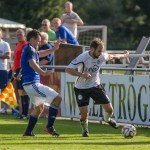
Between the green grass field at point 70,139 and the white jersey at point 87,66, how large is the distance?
101cm

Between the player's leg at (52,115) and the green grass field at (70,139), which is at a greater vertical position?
the player's leg at (52,115)

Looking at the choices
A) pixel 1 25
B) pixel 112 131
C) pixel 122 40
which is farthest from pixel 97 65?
pixel 122 40

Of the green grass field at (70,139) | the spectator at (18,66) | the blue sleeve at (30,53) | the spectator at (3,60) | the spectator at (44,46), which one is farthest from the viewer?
the spectator at (3,60)

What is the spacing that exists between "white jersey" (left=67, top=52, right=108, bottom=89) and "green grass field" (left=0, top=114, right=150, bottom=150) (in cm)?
101

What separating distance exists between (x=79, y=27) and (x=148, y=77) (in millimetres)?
7929

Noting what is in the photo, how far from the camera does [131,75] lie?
1912 centimetres

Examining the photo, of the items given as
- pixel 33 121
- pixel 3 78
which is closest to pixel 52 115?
pixel 33 121

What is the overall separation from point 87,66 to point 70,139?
4.93 ft

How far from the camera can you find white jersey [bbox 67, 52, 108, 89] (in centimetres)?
1670

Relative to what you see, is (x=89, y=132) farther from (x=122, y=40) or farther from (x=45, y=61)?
(x=122, y=40)

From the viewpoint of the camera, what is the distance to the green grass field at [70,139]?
14.9 meters

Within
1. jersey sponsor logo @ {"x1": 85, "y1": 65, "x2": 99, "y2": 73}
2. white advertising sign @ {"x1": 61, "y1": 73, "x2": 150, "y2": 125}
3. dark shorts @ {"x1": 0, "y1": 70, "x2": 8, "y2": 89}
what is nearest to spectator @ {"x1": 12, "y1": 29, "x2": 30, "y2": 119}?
dark shorts @ {"x1": 0, "y1": 70, "x2": 8, "y2": 89}

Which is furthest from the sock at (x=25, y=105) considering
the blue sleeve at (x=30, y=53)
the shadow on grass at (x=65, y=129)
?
the blue sleeve at (x=30, y=53)

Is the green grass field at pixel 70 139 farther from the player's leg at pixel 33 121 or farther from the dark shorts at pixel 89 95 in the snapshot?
the dark shorts at pixel 89 95
